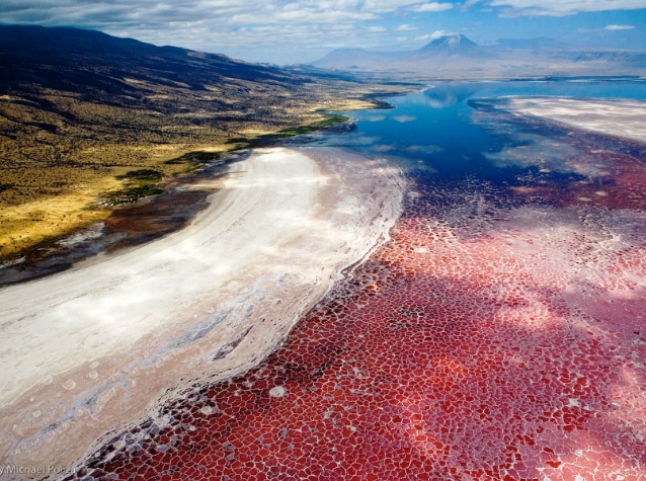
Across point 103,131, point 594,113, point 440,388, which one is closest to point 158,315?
point 440,388

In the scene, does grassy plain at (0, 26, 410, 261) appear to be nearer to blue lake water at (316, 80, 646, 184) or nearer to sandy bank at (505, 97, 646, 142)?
blue lake water at (316, 80, 646, 184)

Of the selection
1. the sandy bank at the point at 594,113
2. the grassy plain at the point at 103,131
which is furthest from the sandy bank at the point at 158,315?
the sandy bank at the point at 594,113

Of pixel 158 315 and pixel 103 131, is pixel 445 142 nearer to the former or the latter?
pixel 158 315

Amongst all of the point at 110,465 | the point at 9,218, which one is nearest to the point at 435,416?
the point at 110,465

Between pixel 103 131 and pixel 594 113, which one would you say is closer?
pixel 103 131

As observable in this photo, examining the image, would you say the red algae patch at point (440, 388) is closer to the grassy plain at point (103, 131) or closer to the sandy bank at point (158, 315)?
the sandy bank at point (158, 315)

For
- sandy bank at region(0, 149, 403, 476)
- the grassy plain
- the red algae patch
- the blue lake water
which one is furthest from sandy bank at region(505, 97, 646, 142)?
sandy bank at region(0, 149, 403, 476)
